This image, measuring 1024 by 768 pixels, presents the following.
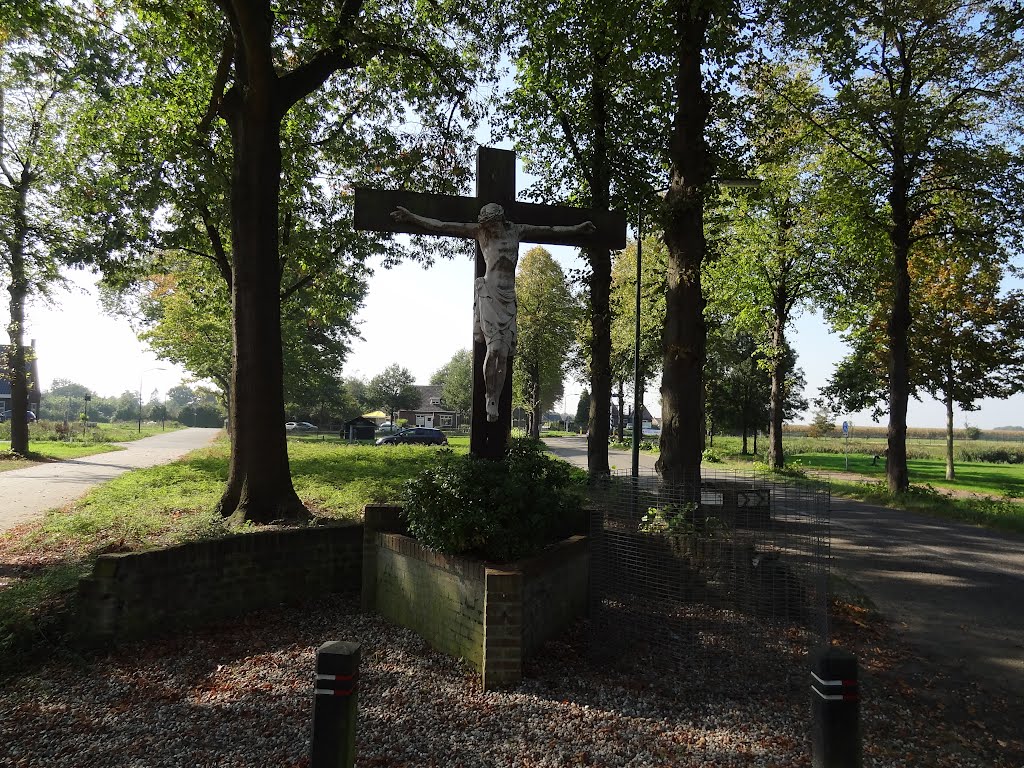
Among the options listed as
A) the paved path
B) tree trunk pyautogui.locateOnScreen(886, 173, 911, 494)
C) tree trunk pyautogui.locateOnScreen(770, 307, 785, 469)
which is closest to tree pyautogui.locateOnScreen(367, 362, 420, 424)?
the paved path

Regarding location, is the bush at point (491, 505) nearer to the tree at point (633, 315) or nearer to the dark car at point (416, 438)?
the tree at point (633, 315)

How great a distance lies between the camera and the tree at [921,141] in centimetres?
1402

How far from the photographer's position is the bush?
16.8 ft

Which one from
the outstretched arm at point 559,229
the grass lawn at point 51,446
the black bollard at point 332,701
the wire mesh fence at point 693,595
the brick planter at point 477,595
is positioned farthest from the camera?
the grass lawn at point 51,446

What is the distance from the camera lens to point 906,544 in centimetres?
1073

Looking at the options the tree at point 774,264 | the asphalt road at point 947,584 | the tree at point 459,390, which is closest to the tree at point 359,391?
the tree at point 459,390

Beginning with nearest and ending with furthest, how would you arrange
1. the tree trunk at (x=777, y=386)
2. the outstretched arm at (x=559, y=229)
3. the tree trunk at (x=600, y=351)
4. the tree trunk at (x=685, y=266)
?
the outstretched arm at (x=559, y=229), the tree trunk at (x=685, y=266), the tree trunk at (x=600, y=351), the tree trunk at (x=777, y=386)

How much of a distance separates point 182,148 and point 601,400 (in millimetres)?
9996

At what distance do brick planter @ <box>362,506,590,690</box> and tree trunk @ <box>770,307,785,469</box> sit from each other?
19.0 metres

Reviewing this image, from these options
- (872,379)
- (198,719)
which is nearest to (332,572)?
(198,719)

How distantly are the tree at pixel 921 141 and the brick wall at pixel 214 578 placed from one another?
1454 cm

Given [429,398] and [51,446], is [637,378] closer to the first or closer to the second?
[51,446]

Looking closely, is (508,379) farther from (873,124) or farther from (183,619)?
(873,124)

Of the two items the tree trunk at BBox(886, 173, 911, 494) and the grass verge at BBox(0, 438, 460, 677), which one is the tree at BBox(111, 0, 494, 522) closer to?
the grass verge at BBox(0, 438, 460, 677)
